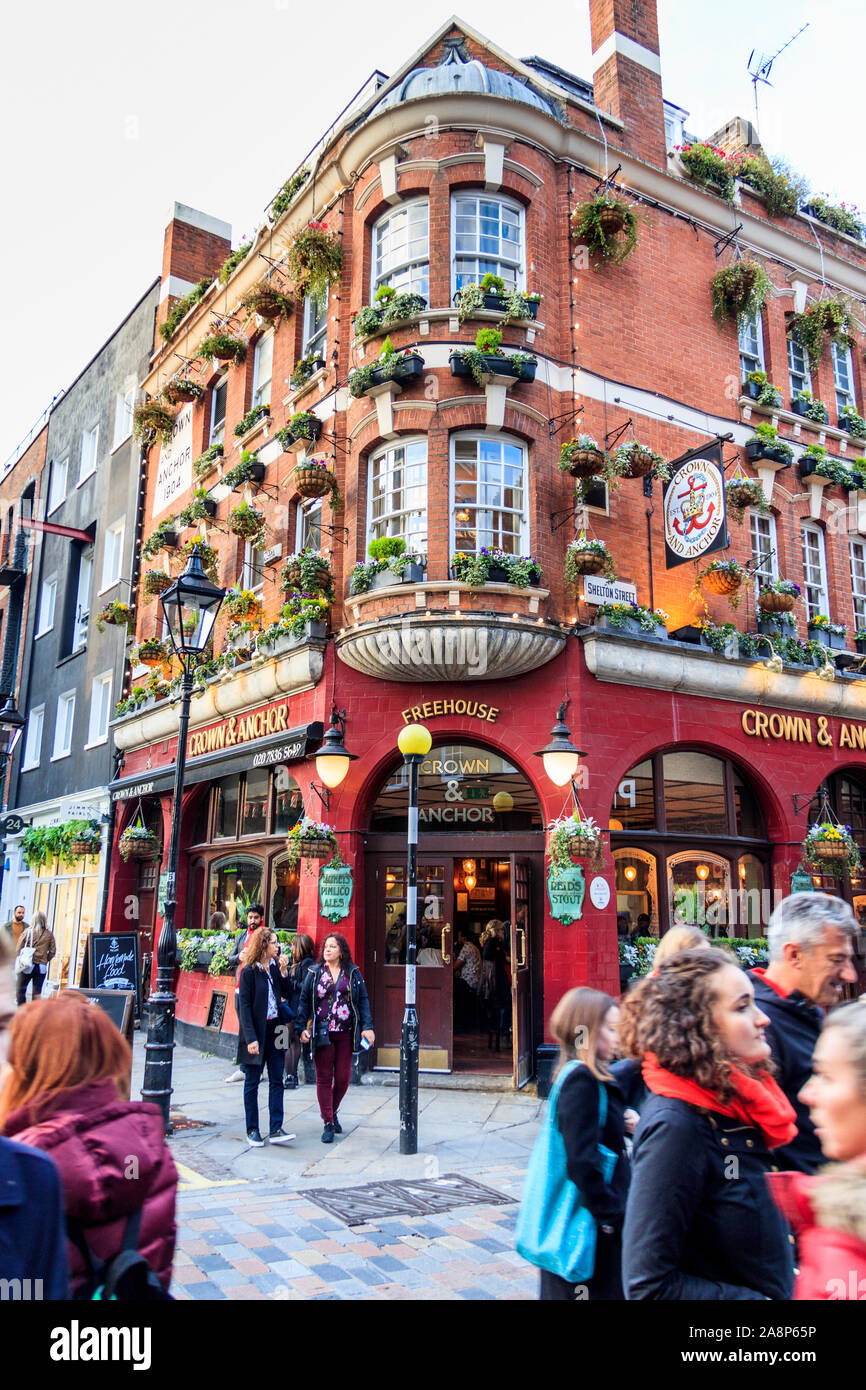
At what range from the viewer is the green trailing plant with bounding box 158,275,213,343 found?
20453mm

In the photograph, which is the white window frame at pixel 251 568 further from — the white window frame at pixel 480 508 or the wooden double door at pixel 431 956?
the wooden double door at pixel 431 956

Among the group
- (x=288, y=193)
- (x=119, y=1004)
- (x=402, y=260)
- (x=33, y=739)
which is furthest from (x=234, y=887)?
(x=33, y=739)

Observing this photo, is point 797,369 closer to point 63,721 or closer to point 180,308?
point 180,308

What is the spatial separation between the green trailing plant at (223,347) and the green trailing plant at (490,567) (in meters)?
8.27

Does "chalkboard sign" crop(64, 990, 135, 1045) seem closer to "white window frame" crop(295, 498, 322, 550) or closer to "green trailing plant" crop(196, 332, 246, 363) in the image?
"white window frame" crop(295, 498, 322, 550)

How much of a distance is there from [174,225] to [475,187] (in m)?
11.3

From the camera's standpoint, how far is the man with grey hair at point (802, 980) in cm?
359

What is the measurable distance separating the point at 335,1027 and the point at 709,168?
50.6 feet

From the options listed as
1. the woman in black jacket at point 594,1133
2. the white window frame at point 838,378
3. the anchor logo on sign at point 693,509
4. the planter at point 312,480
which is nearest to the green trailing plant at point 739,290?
the white window frame at point 838,378

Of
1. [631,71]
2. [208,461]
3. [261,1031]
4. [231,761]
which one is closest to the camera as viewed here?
[261,1031]

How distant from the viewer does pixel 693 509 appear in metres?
13.1

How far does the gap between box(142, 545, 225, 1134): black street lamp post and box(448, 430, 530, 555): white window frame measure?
3.72 meters

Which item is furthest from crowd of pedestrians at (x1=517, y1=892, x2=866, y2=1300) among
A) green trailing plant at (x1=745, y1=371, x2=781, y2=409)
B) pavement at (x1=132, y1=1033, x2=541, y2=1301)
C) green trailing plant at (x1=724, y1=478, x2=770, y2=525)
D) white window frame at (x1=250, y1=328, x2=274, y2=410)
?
white window frame at (x1=250, y1=328, x2=274, y2=410)

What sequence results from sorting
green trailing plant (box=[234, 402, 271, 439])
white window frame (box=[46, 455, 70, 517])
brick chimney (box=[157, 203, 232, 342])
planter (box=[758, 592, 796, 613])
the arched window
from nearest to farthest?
the arched window, planter (box=[758, 592, 796, 613]), green trailing plant (box=[234, 402, 271, 439]), brick chimney (box=[157, 203, 232, 342]), white window frame (box=[46, 455, 70, 517])
